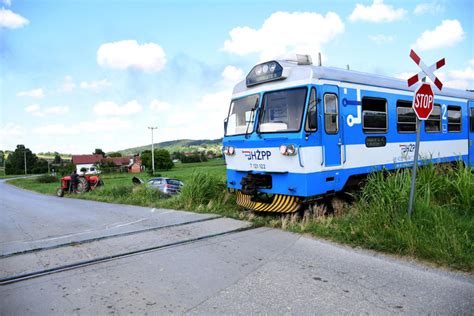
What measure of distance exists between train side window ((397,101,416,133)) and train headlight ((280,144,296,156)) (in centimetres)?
400

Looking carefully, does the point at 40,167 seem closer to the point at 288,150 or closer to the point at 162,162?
the point at 162,162

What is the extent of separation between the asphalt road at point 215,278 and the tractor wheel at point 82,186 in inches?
651

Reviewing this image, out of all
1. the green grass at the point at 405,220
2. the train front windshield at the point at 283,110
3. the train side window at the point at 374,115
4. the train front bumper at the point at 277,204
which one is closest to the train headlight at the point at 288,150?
the train front windshield at the point at 283,110

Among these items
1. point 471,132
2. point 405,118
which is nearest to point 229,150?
point 405,118

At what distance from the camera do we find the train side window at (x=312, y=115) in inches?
289

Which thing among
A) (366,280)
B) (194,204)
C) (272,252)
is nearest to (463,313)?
(366,280)

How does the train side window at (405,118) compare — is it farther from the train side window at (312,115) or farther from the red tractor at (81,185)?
the red tractor at (81,185)

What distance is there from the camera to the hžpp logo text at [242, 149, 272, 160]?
795 cm

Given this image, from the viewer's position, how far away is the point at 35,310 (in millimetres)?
3850

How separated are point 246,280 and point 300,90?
442cm

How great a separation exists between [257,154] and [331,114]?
1834mm

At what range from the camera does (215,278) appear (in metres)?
4.65

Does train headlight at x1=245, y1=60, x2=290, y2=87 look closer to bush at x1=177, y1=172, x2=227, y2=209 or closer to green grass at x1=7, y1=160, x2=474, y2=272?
green grass at x1=7, y1=160, x2=474, y2=272

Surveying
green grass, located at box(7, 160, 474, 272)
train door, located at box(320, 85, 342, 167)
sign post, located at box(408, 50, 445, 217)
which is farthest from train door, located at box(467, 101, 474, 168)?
sign post, located at box(408, 50, 445, 217)
